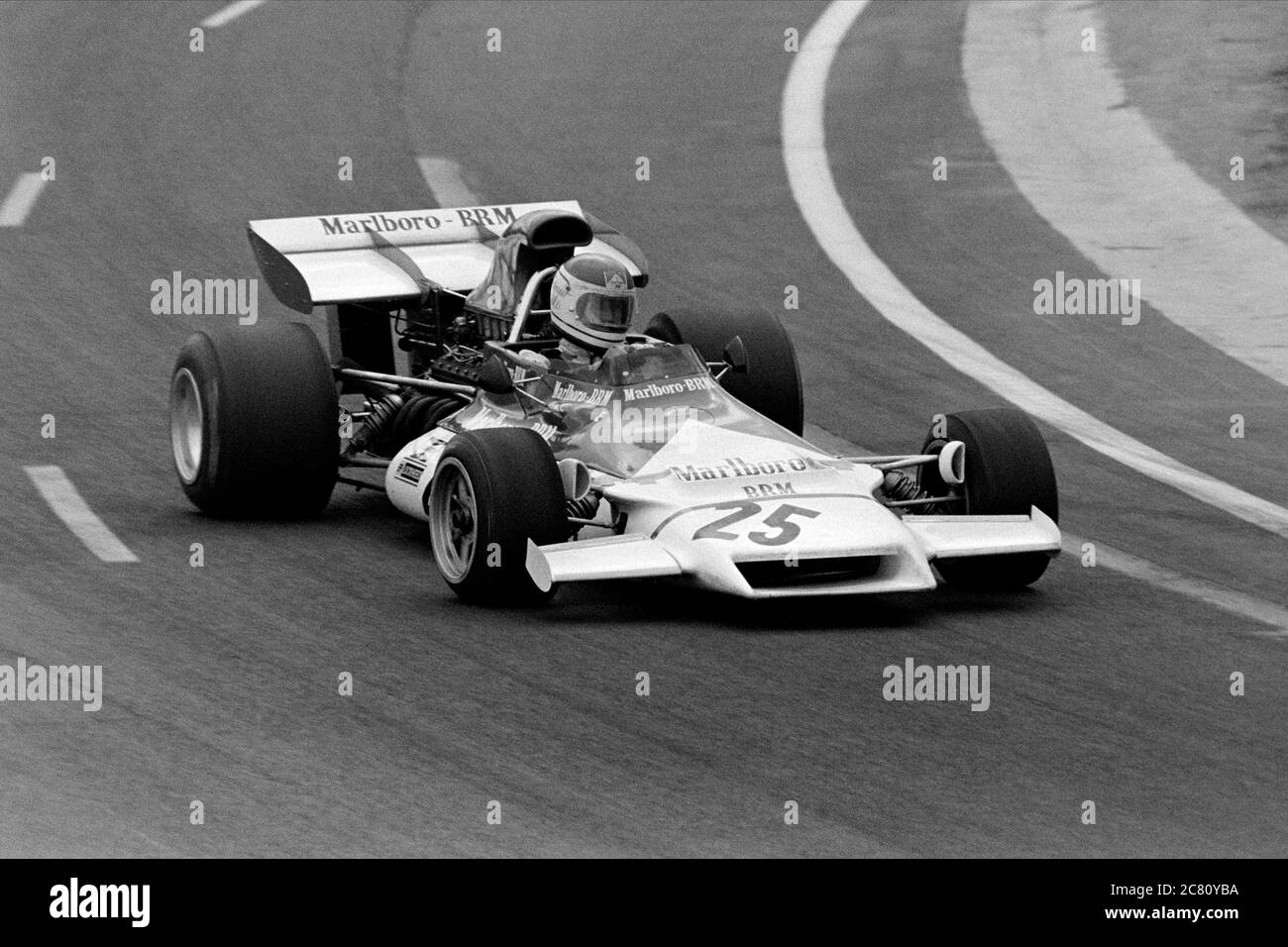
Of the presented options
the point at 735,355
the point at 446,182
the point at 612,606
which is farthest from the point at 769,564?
the point at 446,182

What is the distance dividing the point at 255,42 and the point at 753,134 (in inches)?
225

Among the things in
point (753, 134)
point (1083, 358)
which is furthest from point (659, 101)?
point (1083, 358)

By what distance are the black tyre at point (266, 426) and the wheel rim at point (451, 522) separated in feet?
4.90

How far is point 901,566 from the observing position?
10.5 m

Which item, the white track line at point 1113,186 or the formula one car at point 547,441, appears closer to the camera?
the formula one car at point 547,441

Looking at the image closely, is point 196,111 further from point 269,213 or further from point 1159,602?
point 1159,602

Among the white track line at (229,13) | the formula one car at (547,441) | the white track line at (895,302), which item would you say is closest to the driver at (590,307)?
the formula one car at (547,441)

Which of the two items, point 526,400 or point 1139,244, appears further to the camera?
point 1139,244

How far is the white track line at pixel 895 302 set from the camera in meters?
13.8

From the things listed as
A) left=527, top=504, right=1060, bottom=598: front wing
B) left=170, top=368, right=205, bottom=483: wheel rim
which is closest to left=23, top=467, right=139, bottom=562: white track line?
left=170, top=368, right=205, bottom=483: wheel rim

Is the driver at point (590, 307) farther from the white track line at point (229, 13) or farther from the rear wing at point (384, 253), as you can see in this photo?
the white track line at point (229, 13)

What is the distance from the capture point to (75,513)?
1288 centimetres

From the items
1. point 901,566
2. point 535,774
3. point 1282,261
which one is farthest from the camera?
point 1282,261

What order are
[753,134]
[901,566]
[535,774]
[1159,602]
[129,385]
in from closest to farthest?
[535,774] < [901,566] < [1159,602] < [129,385] < [753,134]
